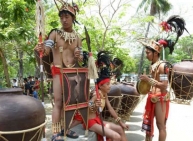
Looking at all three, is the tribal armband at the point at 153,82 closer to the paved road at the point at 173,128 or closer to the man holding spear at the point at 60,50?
the man holding spear at the point at 60,50

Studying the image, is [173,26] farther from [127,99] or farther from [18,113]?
[18,113]

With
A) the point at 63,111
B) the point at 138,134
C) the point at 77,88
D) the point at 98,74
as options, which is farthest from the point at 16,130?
the point at 138,134

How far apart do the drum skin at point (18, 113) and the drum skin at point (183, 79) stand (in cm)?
303

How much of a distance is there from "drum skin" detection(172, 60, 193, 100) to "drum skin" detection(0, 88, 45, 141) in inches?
119

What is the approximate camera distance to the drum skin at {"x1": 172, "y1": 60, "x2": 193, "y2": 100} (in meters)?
4.98

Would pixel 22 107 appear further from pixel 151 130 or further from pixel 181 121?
pixel 181 121

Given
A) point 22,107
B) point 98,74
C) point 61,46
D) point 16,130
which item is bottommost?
point 16,130

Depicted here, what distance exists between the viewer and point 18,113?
2.82 m

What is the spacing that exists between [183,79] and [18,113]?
11.3 feet

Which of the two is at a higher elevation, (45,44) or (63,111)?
(45,44)

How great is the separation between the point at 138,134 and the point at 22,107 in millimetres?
3848

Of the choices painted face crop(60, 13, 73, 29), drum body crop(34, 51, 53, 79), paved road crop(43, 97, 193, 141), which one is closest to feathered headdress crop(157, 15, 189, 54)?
paved road crop(43, 97, 193, 141)

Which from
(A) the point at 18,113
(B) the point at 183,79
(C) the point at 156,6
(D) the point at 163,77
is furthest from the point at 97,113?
(C) the point at 156,6

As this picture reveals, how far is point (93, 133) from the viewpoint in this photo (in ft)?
12.5
